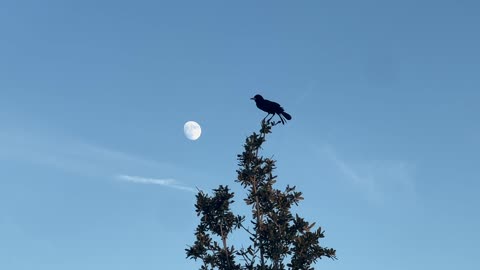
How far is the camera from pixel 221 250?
25.0 meters

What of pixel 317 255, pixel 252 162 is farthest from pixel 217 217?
pixel 317 255

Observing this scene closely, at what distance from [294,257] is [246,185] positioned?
3706mm

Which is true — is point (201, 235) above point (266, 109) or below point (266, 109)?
below

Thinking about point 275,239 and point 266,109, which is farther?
point 266,109

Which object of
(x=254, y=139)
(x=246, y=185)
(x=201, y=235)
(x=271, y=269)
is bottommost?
(x=271, y=269)

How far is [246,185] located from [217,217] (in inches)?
72.8

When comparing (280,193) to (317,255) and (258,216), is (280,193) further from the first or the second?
(317,255)

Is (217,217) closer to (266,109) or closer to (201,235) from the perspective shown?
(201,235)

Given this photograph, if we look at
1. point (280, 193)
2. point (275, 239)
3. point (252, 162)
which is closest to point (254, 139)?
point (252, 162)

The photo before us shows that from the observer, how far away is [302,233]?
24.8 metres

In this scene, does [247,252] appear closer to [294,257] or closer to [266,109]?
[294,257]

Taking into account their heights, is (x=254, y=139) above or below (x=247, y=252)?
above

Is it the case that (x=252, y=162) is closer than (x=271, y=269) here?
No

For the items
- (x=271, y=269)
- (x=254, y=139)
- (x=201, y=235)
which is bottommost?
(x=271, y=269)
